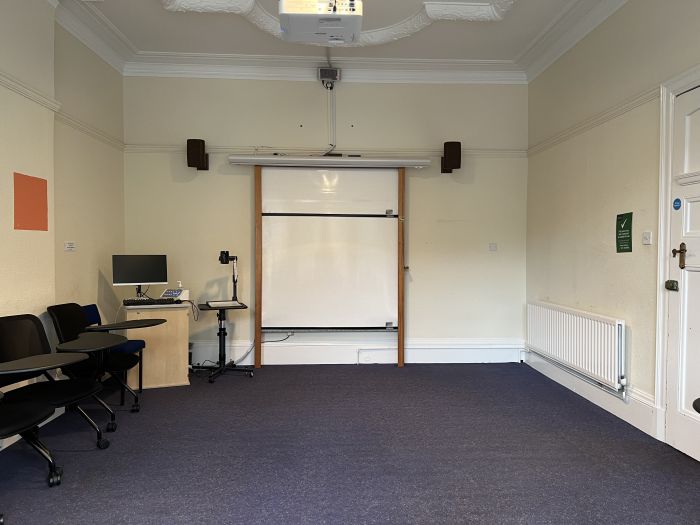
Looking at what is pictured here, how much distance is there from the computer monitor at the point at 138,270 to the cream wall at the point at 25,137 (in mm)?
741

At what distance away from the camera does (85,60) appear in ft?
12.5

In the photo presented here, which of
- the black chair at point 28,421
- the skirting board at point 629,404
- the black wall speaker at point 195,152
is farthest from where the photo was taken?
the black wall speaker at point 195,152

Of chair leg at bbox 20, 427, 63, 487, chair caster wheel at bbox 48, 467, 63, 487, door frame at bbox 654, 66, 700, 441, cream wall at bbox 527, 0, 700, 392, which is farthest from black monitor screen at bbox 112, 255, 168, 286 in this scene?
door frame at bbox 654, 66, 700, 441

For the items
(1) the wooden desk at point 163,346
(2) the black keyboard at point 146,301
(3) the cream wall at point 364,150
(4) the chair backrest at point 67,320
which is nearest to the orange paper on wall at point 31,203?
(4) the chair backrest at point 67,320

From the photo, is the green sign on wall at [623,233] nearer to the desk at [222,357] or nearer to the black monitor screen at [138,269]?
the desk at [222,357]

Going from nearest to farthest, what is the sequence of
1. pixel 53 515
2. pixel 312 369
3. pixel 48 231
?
pixel 53 515 → pixel 48 231 → pixel 312 369

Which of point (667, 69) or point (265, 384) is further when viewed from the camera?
point (265, 384)

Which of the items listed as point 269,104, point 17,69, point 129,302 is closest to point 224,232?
point 129,302

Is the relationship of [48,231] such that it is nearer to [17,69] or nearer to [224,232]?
[17,69]

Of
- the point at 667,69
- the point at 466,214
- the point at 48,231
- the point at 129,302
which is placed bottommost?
the point at 129,302

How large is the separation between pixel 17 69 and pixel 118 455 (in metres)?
2.86

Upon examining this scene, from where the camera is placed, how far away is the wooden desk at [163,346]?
385cm

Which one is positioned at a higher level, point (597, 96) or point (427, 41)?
point (427, 41)

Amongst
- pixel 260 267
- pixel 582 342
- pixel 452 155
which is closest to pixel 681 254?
pixel 582 342
